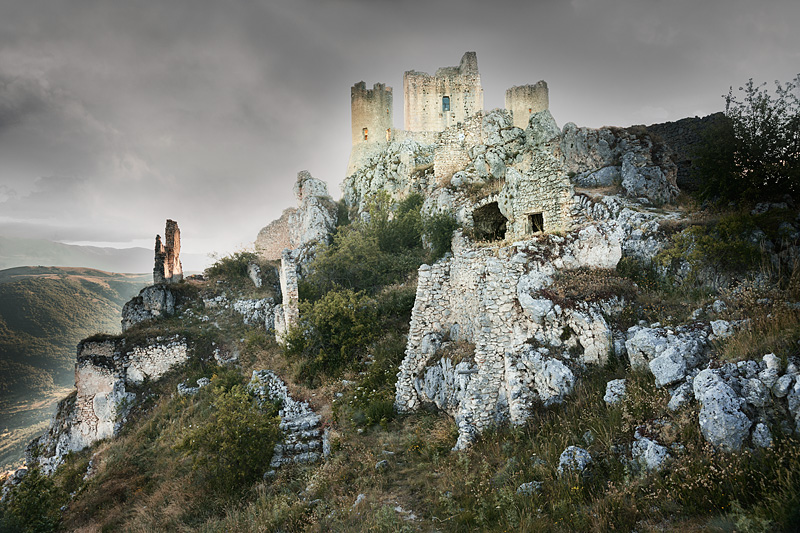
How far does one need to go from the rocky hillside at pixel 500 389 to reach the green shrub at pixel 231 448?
0.18 feet

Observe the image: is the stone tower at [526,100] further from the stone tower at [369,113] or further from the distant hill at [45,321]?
the distant hill at [45,321]

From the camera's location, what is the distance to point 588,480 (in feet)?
13.4

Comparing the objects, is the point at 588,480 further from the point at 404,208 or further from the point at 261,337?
the point at 404,208

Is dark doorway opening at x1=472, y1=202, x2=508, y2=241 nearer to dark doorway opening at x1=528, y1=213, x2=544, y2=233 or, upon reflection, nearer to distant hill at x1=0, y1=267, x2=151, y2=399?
dark doorway opening at x1=528, y1=213, x2=544, y2=233

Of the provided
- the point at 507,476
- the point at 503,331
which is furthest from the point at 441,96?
the point at 507,476

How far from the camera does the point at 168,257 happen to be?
2316cm

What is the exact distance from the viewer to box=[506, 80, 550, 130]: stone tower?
29.0m

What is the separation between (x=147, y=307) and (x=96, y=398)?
15.8ft

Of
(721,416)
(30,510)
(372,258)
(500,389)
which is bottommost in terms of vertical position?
(30,510)

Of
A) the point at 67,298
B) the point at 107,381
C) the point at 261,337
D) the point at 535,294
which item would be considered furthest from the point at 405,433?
the point at 67,298

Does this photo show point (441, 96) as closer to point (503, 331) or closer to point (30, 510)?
point (503, 331)

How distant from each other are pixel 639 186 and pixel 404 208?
443 inches

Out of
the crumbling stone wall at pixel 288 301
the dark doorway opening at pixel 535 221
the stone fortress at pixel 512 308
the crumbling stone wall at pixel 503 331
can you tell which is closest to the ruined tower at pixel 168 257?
the stone fortress at pixel 512 308

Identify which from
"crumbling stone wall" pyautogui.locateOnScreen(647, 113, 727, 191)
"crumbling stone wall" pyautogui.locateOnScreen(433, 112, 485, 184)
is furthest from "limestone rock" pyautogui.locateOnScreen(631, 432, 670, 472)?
"crumbling stone wall" pyautogui.locateOnScreen(433, 112, 485, 184)
